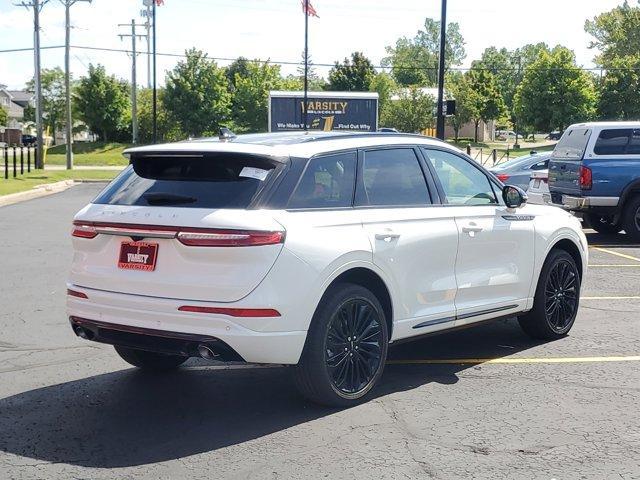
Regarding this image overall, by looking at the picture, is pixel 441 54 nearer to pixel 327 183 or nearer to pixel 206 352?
pixel 327 183

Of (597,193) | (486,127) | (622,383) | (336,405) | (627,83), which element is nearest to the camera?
(336,405)

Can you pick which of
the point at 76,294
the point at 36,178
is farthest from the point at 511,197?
the point at 36,178

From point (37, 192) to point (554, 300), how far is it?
21802 mm

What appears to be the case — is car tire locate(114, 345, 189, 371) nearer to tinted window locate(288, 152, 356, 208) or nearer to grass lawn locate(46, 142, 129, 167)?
tinted window locate(288, 152, 356, 208)

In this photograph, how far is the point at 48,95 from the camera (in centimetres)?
7469

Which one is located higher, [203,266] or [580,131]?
[580,131]

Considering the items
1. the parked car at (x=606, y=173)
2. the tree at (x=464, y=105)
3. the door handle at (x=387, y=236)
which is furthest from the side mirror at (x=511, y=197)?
the tree at (x=464, y=105)

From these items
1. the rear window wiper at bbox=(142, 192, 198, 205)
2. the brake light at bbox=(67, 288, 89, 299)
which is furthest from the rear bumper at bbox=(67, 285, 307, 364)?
the rear window wiper at bbox=(142, 192, 198, 205)

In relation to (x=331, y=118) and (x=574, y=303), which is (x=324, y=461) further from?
(x=331, y=118)

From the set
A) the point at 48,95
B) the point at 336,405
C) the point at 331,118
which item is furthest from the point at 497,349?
the point at 48,95

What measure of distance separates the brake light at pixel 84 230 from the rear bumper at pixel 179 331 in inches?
14.9

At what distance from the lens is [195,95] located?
58562 millimetres

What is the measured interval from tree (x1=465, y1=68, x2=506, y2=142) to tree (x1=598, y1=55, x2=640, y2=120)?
1251cm

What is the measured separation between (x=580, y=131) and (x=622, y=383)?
9.67m
